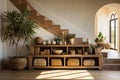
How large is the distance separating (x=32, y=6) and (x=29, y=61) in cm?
249

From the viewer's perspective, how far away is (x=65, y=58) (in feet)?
27.7

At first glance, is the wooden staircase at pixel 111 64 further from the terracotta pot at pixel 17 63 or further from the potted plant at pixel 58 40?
the terracotta pot at pixel 17 63

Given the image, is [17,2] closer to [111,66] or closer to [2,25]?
[2,25]

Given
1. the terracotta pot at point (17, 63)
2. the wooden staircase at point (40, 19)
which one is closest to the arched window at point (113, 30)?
the wooden staircase at point (40, 19)

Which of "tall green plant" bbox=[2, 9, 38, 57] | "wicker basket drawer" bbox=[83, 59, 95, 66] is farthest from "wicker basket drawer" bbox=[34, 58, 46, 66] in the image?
"wicker basket drawer" bbox=[83, 59, 95, 66]

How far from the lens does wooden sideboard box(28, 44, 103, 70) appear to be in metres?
8.27

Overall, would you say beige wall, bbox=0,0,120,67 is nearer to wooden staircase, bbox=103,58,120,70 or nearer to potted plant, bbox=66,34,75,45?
potted plant, bbox=66,34,75,45

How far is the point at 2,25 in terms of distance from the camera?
8.50 metres

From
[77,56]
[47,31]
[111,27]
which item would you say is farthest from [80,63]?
[111,27]

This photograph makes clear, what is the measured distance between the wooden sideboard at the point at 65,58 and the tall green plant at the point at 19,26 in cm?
62

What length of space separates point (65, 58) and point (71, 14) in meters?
2.07

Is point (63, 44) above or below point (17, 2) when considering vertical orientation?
below

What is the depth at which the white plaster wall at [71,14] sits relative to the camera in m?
9.51

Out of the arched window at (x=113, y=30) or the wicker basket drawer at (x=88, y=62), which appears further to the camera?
the arched window at (x=113, y=30)
